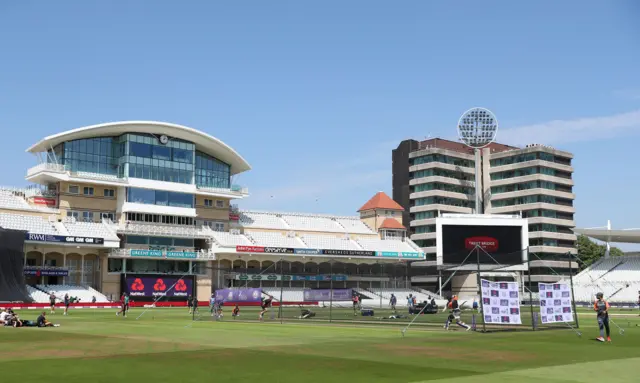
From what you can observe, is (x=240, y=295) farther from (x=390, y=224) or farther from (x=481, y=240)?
(x=390, y=224)

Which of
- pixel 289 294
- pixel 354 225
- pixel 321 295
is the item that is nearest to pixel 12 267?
pixel 289 294

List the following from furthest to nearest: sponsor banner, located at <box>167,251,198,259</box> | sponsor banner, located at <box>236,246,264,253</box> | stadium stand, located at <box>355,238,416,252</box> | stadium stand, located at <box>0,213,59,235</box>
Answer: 1. stadium stand, located at <box>355,238,416,252</box>
2. sponsor banner, located at <box>236,246,264,253</box>
3. sponsor banner, located at <box>167,251,198,259</box>
4. stadium stand, located at <box>0,213,59,235</box>

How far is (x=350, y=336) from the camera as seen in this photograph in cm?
3272

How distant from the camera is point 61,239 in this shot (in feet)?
301

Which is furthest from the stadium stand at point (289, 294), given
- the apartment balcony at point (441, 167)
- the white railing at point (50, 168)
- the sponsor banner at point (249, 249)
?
the apartment balcony at point (441, 167)

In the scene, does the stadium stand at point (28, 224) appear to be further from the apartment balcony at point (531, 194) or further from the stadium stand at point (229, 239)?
the apartment balcony at point (531, 194)

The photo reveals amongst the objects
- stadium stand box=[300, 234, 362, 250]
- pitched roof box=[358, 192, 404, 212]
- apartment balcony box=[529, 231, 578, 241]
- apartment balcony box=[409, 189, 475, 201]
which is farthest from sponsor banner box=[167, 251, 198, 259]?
apartment balcony box=[529, 231, 578, 241]

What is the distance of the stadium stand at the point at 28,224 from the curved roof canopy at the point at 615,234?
79.0 meters

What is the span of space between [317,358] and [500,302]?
1604 centimetres

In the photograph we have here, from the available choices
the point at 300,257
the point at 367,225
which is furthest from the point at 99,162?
the point at 367,225

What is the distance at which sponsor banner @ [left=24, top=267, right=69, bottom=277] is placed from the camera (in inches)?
3602

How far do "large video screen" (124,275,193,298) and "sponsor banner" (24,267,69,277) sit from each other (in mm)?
9133

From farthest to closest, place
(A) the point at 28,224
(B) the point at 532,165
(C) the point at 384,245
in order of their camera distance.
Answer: (B) the point at 532,165 < (C) the point at 384,245 < (A) the point at 28,224

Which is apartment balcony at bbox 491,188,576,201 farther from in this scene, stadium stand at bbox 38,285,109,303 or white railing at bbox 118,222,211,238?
stadium stand at bbox 38,285,109,303
